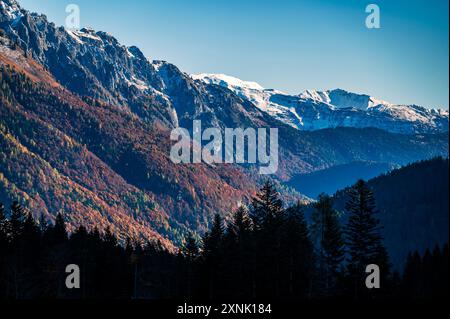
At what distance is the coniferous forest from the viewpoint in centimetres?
8481

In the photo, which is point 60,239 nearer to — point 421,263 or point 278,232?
point 278,232

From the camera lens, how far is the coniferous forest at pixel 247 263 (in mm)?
84812

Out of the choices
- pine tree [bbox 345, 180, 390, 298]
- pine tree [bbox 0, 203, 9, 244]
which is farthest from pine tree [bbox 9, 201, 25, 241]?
pine tree [bbox 345, 180, 390, 298]

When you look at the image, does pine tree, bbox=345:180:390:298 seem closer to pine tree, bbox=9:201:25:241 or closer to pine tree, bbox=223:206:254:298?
pine tree, bbox=223:206:254:298

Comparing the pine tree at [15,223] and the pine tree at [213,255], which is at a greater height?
the pine tree at [15,223]

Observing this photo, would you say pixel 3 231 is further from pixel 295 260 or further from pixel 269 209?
pixel 295 260

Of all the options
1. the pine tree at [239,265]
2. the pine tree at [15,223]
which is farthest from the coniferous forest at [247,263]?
the pine tree at [239,265]

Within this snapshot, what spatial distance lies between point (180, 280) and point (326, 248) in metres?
34.2

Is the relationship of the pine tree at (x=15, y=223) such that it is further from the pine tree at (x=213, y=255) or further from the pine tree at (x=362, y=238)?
the pine tree at (x=362, y=238)

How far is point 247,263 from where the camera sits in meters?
A: 86.5

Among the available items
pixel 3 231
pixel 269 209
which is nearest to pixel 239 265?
pixel 269 209

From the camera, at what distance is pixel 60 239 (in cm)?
11419

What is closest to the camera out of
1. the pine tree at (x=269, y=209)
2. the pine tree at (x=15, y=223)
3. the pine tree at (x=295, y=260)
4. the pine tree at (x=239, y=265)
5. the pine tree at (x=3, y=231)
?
the pine tree at (x=295, y=260)
